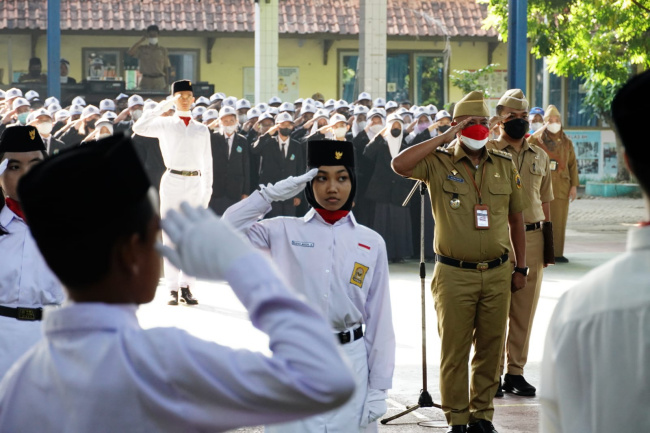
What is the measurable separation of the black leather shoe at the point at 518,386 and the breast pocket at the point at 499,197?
1724 millimetres

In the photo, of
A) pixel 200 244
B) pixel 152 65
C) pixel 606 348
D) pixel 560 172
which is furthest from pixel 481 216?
pixel 152 65

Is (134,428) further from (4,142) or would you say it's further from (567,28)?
(567,28)

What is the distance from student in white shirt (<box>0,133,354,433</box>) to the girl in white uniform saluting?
111 inches

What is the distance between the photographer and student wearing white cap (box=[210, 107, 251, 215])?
1628cm

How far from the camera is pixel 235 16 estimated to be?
3053 cm

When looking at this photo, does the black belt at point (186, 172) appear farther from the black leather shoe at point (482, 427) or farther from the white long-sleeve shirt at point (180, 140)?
the black leather shoe at point (482, 427)

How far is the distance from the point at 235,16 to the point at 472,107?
2416 centimetres

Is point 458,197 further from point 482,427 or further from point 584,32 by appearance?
point 584,32

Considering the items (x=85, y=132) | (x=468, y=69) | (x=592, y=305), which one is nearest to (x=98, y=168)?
(x=592, y=305)

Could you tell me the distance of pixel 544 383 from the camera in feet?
7.64

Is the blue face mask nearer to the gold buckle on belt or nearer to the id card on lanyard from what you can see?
the id card on lanyard

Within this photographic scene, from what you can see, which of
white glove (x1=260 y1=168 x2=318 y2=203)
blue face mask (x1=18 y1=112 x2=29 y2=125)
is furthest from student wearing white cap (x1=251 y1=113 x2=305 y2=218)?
white glove (x1=260 y1=168 x2=318 y2=203)

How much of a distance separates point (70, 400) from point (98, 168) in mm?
447

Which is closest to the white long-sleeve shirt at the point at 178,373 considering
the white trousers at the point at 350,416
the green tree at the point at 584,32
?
the white trousers at the point at 350,416
